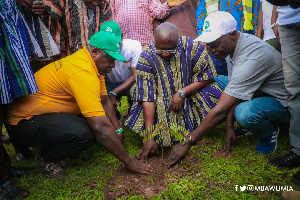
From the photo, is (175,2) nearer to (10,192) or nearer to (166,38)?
(166,38)

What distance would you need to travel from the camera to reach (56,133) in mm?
3131

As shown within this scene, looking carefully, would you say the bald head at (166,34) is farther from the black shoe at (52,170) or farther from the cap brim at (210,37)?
the black shoe at (52,170)

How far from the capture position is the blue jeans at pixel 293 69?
3121 mm

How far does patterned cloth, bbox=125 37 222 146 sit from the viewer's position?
3.82 metres

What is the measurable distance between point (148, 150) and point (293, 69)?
1867 millimetres

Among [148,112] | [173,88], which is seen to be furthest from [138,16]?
[148,112]

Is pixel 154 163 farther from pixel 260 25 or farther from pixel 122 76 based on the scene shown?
pixel 260 25

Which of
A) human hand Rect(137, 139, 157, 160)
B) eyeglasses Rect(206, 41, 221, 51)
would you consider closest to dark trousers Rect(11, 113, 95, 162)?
human hand Rect(137, 139, 157, 160)

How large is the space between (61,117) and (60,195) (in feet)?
2.70

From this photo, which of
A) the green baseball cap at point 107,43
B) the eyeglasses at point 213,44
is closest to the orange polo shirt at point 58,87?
the green baseball cap at point 107,43

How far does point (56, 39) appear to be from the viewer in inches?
154

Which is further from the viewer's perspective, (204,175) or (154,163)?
(154,163)

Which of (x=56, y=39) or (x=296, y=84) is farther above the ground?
(x=56, y=39)

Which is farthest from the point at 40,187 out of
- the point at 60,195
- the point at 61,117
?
the point at 61,117
